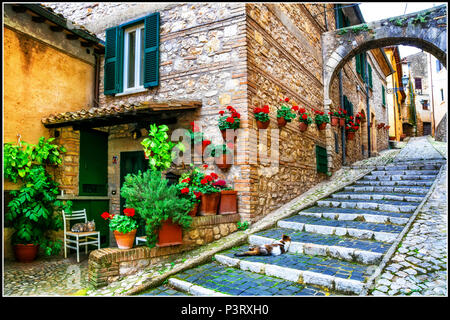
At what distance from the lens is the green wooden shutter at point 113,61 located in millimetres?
7211

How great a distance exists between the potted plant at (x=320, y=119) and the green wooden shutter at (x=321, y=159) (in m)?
0.62

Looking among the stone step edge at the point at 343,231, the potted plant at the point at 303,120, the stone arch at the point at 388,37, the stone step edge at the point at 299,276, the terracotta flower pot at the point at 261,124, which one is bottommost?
the stone step edge at the point at 299,276

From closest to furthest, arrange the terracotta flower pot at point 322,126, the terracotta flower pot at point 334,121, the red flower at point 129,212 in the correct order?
the red flower at point 129,212
the terracotta flower pot at point 322,126
the terracotta flower pot at point 334,121

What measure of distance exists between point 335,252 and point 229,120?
2694mm

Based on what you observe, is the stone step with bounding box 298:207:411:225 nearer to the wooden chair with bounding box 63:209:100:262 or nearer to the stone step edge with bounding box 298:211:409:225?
the stone step edge with bounding box 298:211:409:225

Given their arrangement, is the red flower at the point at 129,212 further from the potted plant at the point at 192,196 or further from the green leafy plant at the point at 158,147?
the green leafy plant at the point at 158,147

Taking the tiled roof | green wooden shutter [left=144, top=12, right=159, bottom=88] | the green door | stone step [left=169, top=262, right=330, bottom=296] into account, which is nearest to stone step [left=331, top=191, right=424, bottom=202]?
stone step [left=169, top=262, right=330, bottom=296]

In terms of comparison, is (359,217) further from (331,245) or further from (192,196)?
(192,196)

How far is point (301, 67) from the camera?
791cm

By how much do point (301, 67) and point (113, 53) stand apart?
472 cm

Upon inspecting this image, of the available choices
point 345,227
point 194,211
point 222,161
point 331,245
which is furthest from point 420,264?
point 222,161

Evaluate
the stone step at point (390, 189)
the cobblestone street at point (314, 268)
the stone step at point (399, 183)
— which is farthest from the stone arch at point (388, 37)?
the cobblestone street at point (314, 268)

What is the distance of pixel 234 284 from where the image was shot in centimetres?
354
